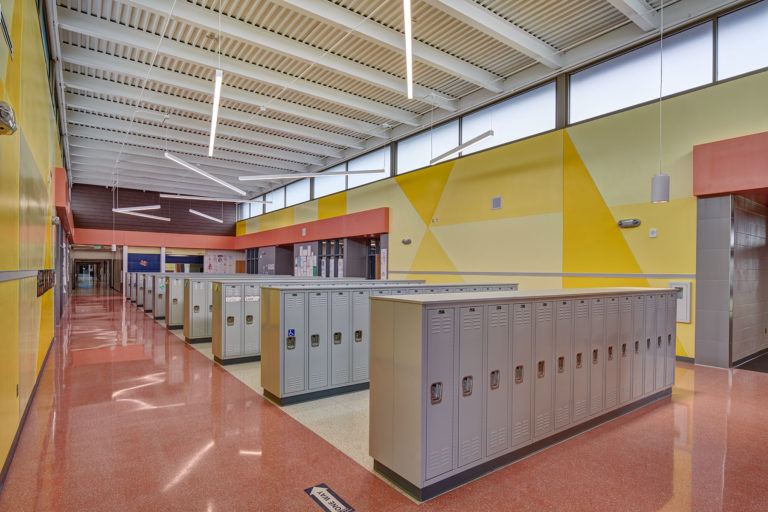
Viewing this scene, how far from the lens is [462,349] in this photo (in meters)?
2.72

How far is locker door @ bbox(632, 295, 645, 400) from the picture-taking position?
409 cm

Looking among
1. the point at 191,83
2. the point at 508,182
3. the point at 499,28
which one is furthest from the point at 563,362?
the point at 191,83

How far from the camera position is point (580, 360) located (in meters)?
3.54

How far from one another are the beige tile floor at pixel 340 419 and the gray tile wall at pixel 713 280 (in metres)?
4.93

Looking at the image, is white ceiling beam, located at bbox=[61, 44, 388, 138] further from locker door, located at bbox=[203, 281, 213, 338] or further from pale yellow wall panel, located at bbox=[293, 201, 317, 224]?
pale yellow wall panel, located at bbox=[293, 201, 317, 224]

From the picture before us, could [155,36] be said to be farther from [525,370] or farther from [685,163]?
[685,163]

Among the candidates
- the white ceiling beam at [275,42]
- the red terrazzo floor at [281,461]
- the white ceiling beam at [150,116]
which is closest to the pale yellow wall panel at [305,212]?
the white ceiling beam at [150,116]

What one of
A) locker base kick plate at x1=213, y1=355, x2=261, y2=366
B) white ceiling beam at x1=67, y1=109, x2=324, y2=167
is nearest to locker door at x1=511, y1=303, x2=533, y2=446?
locker base kick plate at x1=213, y1=355, x2=261, y2=366

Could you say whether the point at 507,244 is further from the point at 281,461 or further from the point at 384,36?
the point at 281,461

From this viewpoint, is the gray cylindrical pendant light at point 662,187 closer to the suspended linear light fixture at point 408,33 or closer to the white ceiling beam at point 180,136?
the suspended linear light fixture at point 408,33

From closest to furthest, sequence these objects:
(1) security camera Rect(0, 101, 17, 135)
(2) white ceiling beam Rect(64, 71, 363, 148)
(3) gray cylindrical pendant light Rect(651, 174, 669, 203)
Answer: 1. (1) security camera Rect(0, 101, 17, 135)
2. (3) gray cylindrical pendant light Rect(651, 174, 669, 203)
3. (2) white ceiling beam Rect(64, 71, 363, 148)

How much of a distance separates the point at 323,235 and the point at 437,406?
12384 mm

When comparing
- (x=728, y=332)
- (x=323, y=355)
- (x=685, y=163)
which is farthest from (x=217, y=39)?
(x=728, y=332)

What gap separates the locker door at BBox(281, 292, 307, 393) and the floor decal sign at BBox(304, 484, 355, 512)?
168 centimetres
